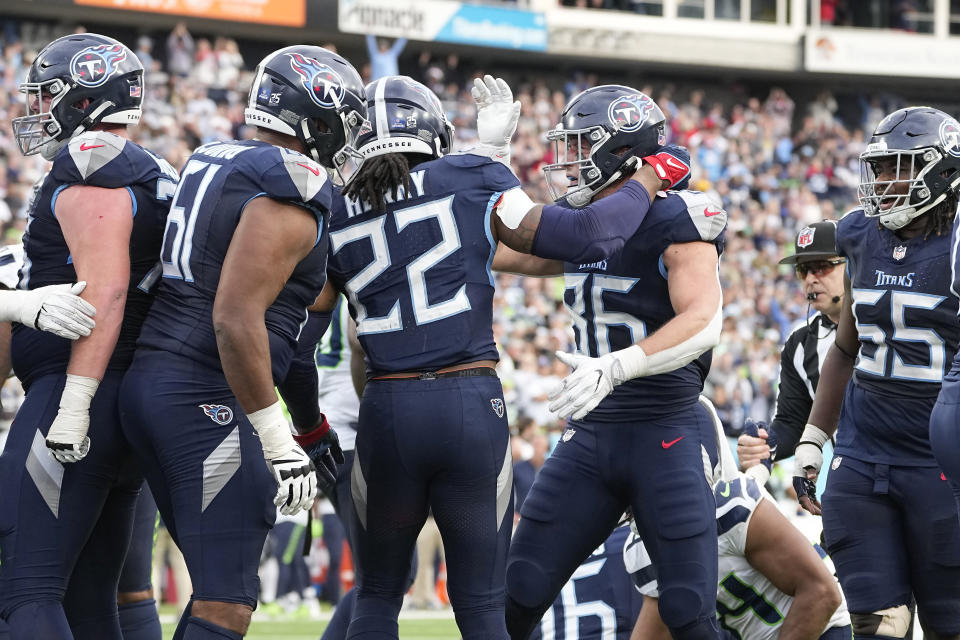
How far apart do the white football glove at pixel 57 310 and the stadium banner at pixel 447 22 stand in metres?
17.6

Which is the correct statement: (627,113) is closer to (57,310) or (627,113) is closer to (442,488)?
(442,488)

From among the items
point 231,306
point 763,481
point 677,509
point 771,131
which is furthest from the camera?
point 771,131

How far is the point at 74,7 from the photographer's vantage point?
19062mm

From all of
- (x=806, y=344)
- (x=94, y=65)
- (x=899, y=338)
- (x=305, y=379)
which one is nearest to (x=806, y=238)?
(x=806, y=344)

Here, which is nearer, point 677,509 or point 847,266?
point 677,509

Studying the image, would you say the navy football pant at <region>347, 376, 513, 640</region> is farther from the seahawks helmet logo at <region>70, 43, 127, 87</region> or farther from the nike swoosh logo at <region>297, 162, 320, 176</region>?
the seahawks helmet logo at <region>70, 43, 127, 87</region>

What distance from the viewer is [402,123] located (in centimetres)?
398

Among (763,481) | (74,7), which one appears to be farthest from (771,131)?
(763,481)

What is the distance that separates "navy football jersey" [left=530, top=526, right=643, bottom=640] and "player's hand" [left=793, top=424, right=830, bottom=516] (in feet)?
2.40

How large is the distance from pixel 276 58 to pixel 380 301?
2.67ft

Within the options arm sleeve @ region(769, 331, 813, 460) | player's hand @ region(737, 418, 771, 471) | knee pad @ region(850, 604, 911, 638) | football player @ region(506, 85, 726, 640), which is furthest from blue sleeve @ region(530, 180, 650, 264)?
arm sleeve @ region(769, 331, 813, 460)

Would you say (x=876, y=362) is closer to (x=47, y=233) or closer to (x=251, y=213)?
(x=251, y=213)

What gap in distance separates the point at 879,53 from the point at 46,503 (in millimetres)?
24348

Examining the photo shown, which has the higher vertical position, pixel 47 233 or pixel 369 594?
pixel 47 233
